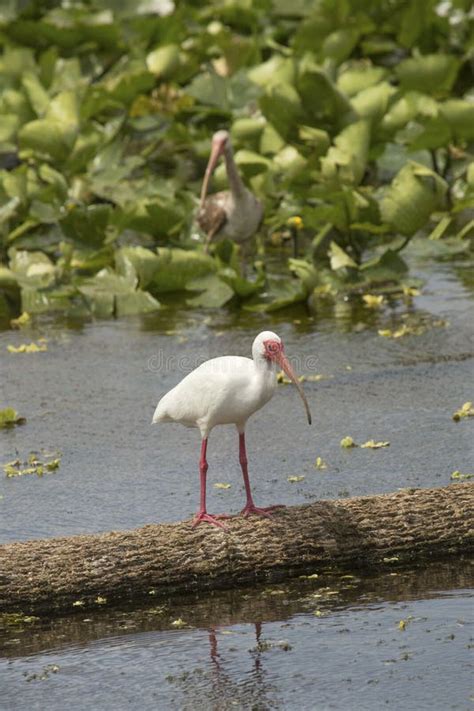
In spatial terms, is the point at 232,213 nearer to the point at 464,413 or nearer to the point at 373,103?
the point at 373,103

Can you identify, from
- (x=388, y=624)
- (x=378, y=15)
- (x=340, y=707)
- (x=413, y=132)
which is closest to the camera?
(x=340, y=707)

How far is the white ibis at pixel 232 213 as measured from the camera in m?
11.2

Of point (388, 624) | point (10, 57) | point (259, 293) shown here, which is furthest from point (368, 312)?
point (10, 57)

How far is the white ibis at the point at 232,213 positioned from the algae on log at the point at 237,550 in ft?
18.3

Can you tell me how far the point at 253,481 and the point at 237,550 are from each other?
130cm

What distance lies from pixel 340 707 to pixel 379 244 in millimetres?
7012

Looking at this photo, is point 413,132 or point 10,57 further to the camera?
point 10,57

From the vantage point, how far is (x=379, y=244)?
1127 cm

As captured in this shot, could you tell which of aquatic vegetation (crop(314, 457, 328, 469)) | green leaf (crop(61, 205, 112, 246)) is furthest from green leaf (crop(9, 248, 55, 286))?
aquatic vegetation (crop(314, 457, 328, 469))

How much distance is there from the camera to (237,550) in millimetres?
5609

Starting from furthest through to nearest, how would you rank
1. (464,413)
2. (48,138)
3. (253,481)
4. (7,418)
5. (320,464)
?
(48,138) < (7,418) < (464,413) < (320,464) < (253,481)

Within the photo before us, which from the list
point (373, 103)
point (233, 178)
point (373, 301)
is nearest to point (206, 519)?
point (373, 301)

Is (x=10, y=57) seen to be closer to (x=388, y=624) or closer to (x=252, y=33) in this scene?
(x=252, y=33)

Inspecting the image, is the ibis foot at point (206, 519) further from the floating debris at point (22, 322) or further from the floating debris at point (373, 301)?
the floating debris at point (22, 322)
